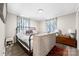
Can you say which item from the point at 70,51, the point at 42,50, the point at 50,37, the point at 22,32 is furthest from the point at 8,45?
the point at 70,51

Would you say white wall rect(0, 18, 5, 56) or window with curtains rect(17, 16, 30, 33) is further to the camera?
window with curtains rect(17, 16, 30, 33)

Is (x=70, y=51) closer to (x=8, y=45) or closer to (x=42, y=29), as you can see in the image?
(x=42, y=29)

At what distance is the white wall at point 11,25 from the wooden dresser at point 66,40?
26.5 inches

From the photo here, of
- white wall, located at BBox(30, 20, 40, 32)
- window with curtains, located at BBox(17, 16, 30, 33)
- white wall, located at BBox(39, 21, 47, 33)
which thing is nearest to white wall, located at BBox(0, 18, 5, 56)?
window with curtains, located at BBox(17, 16, 30, 33)

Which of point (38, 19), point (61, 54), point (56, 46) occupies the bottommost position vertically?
point (61, 54)

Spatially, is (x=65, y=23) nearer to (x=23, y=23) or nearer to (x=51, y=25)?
(x=51, y=25)

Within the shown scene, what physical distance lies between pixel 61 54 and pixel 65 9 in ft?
2.14

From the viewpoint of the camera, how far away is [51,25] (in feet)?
4.28

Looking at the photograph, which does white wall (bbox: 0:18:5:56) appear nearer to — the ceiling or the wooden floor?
the wooden floor

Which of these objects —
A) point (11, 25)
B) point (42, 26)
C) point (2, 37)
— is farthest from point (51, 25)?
point (2, 37)

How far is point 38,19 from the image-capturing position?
131 cm

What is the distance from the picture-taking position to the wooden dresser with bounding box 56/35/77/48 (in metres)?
1.26

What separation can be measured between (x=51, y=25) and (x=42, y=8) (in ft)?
0.94

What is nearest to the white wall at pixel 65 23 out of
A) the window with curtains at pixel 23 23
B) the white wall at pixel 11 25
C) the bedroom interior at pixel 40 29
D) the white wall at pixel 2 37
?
the bedroom interior at pixel 40 29
